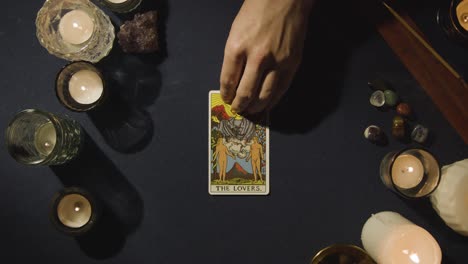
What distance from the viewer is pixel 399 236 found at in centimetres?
86

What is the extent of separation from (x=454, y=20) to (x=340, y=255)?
72 cm

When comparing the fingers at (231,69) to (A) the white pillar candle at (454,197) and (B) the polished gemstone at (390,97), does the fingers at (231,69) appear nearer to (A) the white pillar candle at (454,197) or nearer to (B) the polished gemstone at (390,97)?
(B) the polished gemstone at (390,97)

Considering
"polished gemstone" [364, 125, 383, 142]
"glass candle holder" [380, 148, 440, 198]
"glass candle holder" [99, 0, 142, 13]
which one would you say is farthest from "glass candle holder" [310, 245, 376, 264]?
"glass candle holder" [99, 0, 142, 13]

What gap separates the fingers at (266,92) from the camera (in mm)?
902

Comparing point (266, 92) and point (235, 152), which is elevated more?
point (266, 92)

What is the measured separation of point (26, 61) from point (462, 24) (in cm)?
123

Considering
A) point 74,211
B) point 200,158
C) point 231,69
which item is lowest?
point 74,211

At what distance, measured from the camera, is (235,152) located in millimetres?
1007

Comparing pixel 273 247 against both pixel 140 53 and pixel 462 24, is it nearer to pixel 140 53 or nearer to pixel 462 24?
pixel 140 53

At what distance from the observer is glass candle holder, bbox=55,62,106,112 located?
93cm

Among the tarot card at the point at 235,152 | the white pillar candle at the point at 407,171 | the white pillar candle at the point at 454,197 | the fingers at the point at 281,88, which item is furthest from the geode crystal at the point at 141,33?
the white pillar candle at the point at 454,197

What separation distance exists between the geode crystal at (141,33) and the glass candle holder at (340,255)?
0.71 meters

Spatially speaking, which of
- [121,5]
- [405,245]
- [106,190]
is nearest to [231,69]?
[121,5]

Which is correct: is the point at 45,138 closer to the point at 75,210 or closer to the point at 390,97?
the point at 75,210
